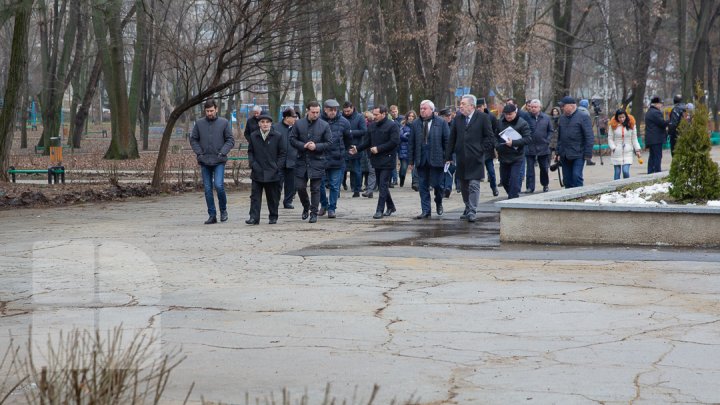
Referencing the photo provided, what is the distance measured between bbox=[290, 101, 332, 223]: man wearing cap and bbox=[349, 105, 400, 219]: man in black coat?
994 mm

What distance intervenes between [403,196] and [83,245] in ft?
29.2

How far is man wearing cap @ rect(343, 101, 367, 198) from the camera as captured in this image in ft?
73.2

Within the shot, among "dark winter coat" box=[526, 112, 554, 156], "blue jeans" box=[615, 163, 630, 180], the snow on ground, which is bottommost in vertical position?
the snow on ground

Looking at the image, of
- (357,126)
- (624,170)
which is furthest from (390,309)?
(624,170)

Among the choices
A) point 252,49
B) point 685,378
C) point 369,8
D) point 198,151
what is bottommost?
point 685,378

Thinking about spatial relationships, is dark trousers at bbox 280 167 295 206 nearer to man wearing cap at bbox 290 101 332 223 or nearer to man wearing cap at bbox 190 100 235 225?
man wearing cap at bbox 290 101 332 223

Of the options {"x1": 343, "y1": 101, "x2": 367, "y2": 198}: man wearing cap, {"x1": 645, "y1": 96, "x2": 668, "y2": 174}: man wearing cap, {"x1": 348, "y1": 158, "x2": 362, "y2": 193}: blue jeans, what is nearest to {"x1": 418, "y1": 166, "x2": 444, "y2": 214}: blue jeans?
{"x1": 343, "y1": 101, "x2": 367, "y2": 198}: man wearing cap

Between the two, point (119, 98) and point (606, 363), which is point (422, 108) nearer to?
point (606, 363)

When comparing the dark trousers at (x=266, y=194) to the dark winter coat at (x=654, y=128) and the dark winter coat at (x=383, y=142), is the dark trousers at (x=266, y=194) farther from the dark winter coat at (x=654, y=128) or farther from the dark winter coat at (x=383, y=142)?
the dark winter coat at (x=654, y=128)

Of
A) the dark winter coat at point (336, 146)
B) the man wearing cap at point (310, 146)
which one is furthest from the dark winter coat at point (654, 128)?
the man wearing cap at point (310, 146)

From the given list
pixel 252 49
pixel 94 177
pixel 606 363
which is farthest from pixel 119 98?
pixel 606 363

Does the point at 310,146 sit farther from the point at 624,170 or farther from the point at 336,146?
the point at 624,170

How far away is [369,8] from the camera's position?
116ft

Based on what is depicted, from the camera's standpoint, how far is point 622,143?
2222 centimetres
